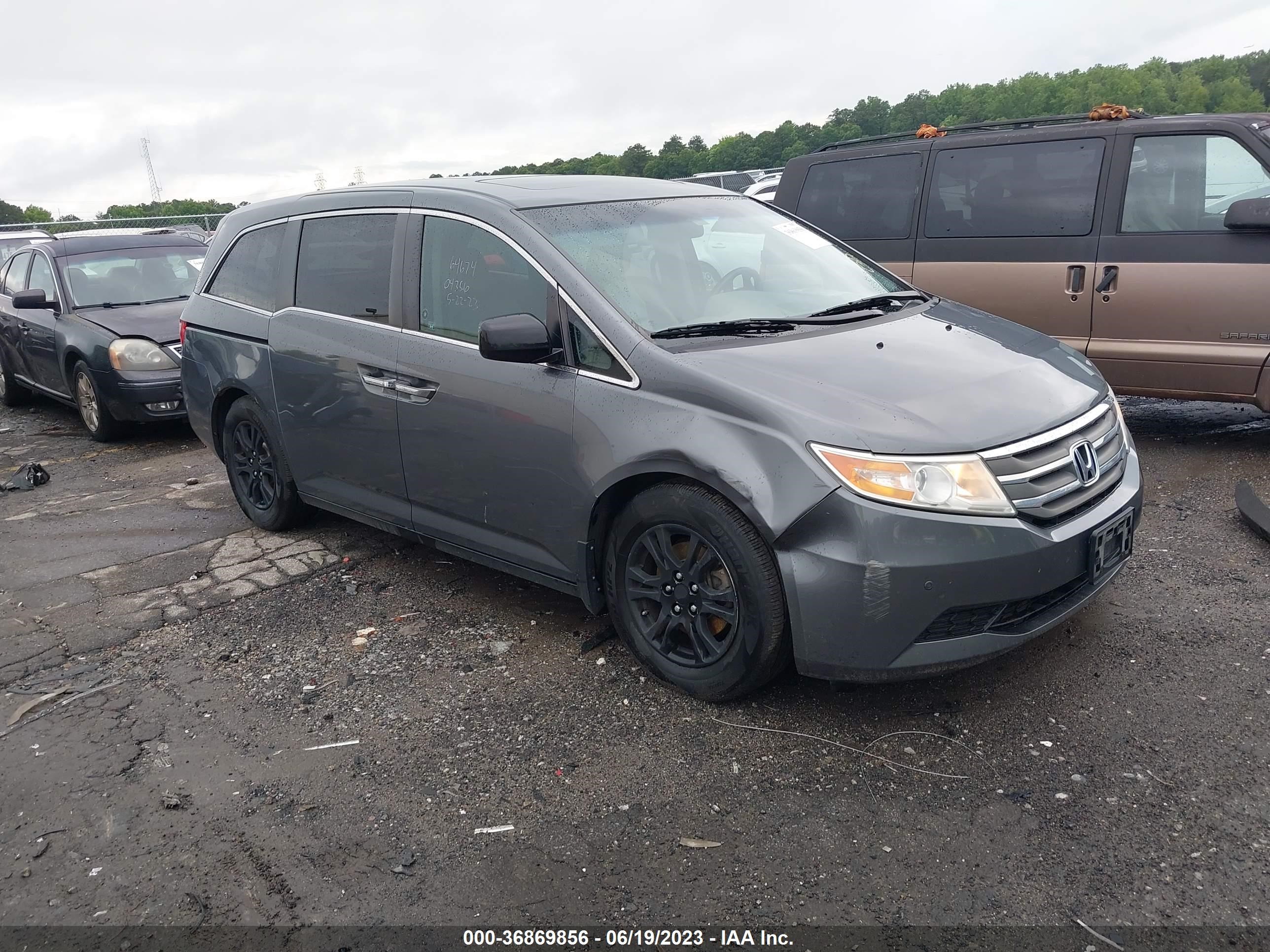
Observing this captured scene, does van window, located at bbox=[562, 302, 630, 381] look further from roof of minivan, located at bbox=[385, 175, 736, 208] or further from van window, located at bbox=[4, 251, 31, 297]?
van window, located at bbox=[4, 251, 31, 297]

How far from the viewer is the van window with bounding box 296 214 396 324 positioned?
15.0 ft

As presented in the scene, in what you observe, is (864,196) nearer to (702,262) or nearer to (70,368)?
(702,262)

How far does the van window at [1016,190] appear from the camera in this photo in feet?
20.9

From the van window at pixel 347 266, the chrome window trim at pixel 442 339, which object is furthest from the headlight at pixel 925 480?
the van window at pixel 347 266

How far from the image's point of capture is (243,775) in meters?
3.41

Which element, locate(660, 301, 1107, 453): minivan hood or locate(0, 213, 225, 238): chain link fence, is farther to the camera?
locate(0, 213, 225, 238): chain link fence

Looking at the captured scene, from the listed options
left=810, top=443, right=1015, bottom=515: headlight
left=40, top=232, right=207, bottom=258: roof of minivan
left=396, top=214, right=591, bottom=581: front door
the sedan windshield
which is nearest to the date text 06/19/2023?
left=810, top=443, right=1015, bottom=515: headlight

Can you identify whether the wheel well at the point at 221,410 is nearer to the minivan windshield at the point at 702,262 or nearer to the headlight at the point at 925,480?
the minivan windshield at the point at 702,262

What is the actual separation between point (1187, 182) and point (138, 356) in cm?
759

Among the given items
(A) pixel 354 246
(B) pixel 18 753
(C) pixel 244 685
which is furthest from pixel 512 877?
(A) pixel 354 246

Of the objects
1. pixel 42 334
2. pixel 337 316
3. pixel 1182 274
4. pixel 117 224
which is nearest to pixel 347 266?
pixel 337 316

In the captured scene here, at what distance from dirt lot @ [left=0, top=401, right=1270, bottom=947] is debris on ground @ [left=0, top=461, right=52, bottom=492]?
275 centimetres

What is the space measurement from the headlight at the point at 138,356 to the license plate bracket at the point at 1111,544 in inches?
286

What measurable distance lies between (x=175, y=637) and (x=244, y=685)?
2.33 ft
